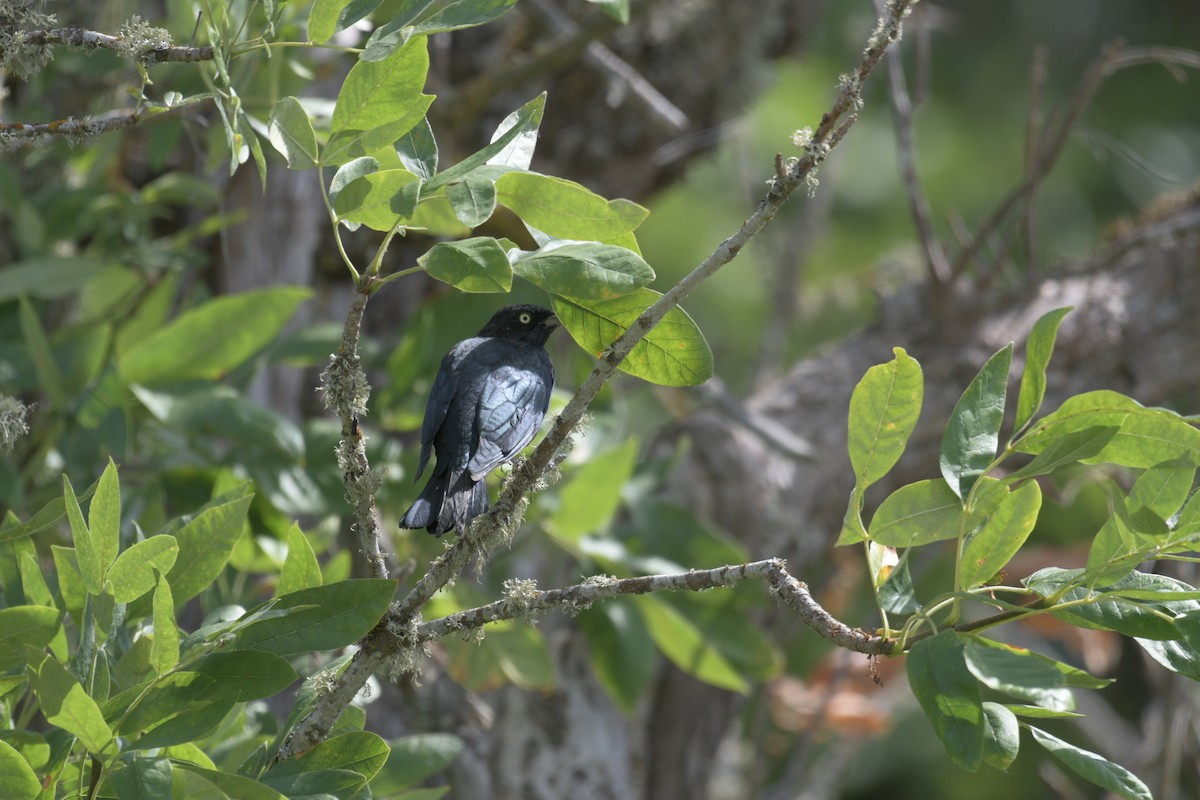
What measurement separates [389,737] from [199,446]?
1022 millimetres

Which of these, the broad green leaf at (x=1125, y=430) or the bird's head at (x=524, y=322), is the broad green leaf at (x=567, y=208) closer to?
the broad green leaf at (x=1125, y=430)

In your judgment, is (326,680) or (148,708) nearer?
(148,708)

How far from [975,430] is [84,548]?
117 cm

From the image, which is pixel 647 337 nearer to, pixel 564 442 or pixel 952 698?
pixel 564 442

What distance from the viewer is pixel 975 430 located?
1.53m

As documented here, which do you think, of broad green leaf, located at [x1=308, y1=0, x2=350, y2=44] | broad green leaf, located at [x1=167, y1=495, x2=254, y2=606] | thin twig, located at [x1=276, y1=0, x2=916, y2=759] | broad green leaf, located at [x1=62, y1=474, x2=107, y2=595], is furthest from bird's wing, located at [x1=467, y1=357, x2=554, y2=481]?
broad green leaf, located at [x1=308, y1=0, x2=350, y2=44]

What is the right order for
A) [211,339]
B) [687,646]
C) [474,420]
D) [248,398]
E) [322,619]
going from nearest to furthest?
[322,619] < [474,420] < [211,339] < [687,646] < [248,398]

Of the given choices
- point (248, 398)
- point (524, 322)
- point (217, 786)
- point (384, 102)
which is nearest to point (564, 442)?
point (384, 102)

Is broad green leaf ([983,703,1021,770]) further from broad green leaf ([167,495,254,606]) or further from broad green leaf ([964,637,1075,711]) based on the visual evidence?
broad green leaf ([167,495,254,606])

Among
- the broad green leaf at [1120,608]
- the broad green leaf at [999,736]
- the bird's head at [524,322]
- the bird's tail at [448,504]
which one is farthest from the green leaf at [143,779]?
the bird's head at [524,322]

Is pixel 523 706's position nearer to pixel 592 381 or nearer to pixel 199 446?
pixel 199 446

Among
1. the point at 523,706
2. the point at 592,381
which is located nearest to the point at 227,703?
the point at 592,381

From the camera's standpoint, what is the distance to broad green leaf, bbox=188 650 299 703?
1536mm

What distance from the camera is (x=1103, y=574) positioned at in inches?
56.3
